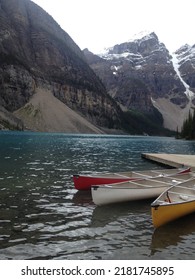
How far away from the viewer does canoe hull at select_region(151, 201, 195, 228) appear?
48.2 ft

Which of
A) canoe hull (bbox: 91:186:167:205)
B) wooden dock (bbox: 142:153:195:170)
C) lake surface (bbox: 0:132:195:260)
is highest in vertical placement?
canoe hull (bbox: 91:186:167:205)

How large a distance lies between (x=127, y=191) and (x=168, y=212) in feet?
16.1

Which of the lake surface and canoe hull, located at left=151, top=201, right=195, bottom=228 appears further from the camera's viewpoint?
canoe hull, located at left=151, top=201, right=195, bottom=228

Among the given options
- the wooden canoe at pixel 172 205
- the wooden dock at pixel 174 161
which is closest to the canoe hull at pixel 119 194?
the wooden canoe at pixel 172 205

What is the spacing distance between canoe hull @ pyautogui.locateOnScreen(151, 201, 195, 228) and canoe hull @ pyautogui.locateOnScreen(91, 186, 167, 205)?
4.22 meters

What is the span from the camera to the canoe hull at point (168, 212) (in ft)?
48.2

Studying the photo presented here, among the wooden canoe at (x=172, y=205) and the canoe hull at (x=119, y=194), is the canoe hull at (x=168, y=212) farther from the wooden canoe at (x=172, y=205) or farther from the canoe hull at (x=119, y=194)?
the canoe hull at (x=119, y=194)

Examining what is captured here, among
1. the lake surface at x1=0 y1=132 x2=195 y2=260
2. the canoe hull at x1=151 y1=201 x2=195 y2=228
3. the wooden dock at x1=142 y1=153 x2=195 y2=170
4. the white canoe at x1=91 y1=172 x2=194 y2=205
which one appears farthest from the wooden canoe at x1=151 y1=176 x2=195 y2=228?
the wooden dock at x1=142 y1=153 x2=195 y2=170

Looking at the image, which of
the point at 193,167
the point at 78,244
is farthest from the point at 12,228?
the point at 193,167

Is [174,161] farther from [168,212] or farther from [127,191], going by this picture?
[168,212]

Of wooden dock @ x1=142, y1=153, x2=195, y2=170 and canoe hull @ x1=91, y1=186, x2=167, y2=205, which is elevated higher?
canoe hull @ x1=91, y1=186, x2=167, y2=205

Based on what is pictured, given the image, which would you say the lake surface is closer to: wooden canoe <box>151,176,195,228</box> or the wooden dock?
wooden canoe <box>151,176,195,228</box>

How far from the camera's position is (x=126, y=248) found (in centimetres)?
1269

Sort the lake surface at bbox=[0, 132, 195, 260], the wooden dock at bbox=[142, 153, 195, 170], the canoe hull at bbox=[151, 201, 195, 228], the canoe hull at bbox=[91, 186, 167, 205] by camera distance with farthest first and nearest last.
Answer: the wooden dock at bbox=[142, 153, 195, 170] < the canoe hull at bbox=[91, 186, 167, 205] < the canoe hull at bbox=[151, 201, 195, 228] < the lake surface at bbox=[0, 132, 195, 260]
